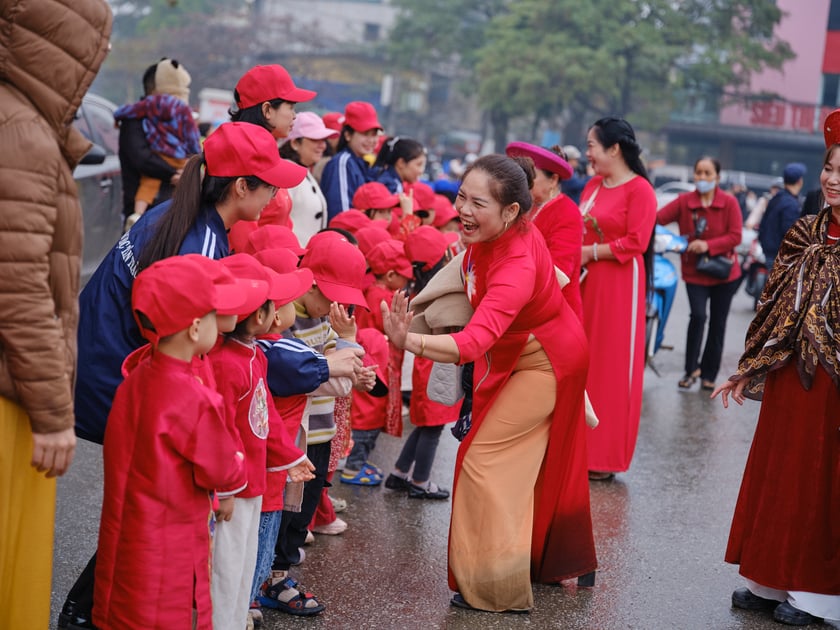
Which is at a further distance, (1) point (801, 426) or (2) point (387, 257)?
(2) point (387, 257)

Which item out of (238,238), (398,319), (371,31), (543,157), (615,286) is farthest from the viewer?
(371,31)

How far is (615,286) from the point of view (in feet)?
23.9

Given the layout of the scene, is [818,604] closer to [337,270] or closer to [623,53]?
[337,270]

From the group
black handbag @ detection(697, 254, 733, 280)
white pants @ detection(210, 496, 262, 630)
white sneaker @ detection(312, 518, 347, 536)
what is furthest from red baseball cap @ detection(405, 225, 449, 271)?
black handbag @ detection(697, 254, 733, 280)

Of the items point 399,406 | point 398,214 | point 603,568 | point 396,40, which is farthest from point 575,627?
point 396,40

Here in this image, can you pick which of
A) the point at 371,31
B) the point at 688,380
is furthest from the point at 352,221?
the point at 371,31

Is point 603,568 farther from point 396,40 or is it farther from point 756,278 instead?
point 396,40

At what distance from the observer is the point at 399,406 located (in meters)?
6.57

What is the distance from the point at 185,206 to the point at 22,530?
1.32m

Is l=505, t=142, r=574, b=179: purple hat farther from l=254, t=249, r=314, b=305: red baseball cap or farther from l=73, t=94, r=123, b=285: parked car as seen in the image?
l=73, t=94, r=123, b=285: parked car

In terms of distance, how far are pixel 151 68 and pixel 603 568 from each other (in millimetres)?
4592

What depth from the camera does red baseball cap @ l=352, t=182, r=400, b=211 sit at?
791 cm

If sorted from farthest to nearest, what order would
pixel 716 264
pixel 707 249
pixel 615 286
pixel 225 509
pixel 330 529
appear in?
pixel 716 264
pixel 707 249
pixel 615 286
pixel 330 529
pixel 225 509

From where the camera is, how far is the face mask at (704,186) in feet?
33.8
